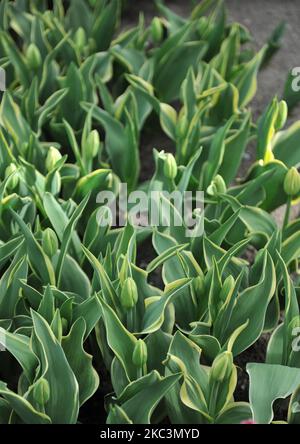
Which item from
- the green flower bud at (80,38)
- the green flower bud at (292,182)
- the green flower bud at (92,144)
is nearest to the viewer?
the green flower bud at (292,182)

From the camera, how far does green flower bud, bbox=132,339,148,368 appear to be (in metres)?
1.21

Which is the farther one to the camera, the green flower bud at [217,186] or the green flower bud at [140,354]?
the green flower bud at [217,186]

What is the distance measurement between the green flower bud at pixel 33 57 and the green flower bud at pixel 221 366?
3.09ft

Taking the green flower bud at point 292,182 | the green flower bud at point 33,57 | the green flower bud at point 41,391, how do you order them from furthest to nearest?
the green flower bud at point 33,57 < the green flower bud at point 292,182 < the green flower bud at point 41,391

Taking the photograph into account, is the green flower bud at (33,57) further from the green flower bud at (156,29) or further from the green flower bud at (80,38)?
the green flower bud at (156,29)

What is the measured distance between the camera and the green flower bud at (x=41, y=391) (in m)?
1.15

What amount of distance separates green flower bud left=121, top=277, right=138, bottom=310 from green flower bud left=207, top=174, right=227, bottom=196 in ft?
1.05

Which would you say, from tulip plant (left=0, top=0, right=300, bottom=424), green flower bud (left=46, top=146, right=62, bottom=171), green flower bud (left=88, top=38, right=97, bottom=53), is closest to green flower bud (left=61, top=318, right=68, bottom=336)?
tulip plant (left=0, top=0, right=300, bottom=424)

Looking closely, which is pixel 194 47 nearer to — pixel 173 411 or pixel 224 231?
pixel 224 231

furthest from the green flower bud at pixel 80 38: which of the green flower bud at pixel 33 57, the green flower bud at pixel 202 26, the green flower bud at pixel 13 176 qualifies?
the green flower bud at pixel 13 176

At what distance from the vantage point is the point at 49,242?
137cm

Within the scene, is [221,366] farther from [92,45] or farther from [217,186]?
[92,45]

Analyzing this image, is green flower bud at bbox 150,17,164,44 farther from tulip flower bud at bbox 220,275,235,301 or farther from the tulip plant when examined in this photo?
tulip flower bud at bbox 220,275,235,301

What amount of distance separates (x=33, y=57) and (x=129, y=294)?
0.80 m
